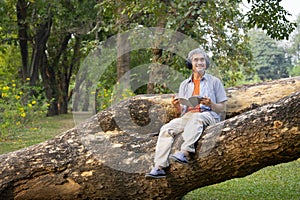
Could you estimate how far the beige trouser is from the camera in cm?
497

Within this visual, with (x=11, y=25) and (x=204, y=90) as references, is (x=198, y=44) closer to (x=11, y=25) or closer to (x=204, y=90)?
(x=204, y=90)

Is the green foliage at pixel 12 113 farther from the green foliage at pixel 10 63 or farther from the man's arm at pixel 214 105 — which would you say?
the green foliage at pixel 10 63

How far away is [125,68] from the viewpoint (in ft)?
51.3

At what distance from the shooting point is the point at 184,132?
505 cm

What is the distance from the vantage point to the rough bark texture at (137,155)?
477cm

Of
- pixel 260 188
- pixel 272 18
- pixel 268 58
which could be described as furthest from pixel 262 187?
pixel 268 58

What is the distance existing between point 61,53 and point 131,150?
77.4 feet

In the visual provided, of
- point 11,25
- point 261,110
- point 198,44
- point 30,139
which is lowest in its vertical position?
point 30,139

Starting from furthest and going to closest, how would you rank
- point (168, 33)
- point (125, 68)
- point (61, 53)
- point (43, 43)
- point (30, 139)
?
1. point (61, 53)
2. point (43, 43)
3. point (125, 68)
4. point (30, 139)
5. point (168, 33)

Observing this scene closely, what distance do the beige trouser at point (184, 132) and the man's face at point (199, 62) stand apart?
51cm

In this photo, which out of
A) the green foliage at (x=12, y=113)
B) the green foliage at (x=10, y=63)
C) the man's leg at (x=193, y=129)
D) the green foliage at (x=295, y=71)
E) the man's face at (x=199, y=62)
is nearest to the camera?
the man's leg at (x=193, y=129)

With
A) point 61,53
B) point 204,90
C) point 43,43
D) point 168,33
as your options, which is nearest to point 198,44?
point 168,33

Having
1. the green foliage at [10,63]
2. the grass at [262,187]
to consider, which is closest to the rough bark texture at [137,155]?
the grass at [262,187]

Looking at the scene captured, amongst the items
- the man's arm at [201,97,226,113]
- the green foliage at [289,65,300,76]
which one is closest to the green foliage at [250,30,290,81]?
the green foliage at [289,65,300,76]
